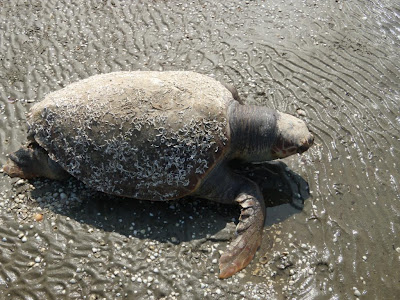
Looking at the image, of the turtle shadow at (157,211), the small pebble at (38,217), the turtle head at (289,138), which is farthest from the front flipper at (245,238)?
the small pebble at (38,217)

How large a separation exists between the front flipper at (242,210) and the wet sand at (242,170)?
0.16m

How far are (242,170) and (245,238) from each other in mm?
1253

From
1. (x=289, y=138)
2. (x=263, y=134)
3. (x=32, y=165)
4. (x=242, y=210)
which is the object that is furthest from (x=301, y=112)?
(x=32, y=165)

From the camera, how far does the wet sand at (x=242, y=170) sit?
165 inches

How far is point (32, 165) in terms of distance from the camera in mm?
4879

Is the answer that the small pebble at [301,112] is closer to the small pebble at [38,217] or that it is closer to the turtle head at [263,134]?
the turtle head at [263,134]

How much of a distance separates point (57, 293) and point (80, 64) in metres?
4.50

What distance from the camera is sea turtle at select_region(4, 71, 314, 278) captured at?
4.30 metres

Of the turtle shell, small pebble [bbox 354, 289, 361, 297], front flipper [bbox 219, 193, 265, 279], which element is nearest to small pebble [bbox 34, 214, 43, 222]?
the turtle shell

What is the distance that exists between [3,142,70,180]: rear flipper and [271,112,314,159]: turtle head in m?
3.00

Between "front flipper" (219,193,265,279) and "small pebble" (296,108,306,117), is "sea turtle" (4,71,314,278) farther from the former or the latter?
"small pebble" (296,108,306,117)

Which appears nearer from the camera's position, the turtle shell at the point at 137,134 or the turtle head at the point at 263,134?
the turtle shell at the point at 137,134

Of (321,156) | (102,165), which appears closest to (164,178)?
(102,165)

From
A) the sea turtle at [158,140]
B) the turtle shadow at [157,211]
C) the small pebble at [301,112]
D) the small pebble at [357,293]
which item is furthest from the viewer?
the small pebble at [301,112]
